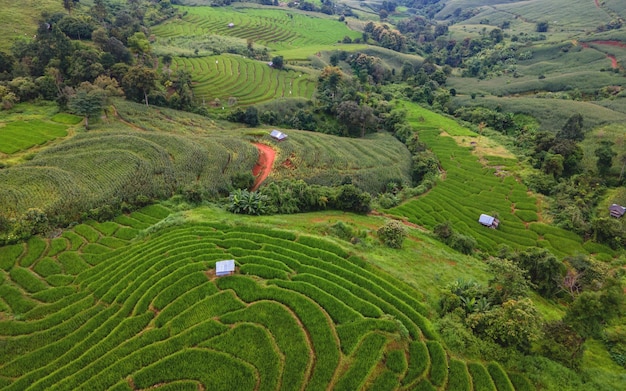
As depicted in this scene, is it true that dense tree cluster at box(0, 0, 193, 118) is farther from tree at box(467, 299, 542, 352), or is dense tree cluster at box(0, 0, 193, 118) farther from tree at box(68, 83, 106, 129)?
tree at box(467, 299, 542, 352)

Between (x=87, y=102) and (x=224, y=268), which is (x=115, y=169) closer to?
(x=87, y=102)

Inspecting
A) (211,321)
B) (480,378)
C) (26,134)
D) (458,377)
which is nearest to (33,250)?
(211,321)

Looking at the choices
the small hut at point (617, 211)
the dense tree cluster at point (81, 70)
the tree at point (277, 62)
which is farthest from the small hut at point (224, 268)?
the tree at point (277, 62)

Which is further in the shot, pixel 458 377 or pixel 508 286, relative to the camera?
pixel 508 286

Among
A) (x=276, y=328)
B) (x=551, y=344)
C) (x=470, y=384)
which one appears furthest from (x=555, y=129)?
(x=276, y=328)

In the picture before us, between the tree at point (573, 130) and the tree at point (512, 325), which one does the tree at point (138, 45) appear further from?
the tree at point (573, 130)

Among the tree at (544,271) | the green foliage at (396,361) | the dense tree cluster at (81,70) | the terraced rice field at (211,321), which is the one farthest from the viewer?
the dense tree cluster at (81,70)
